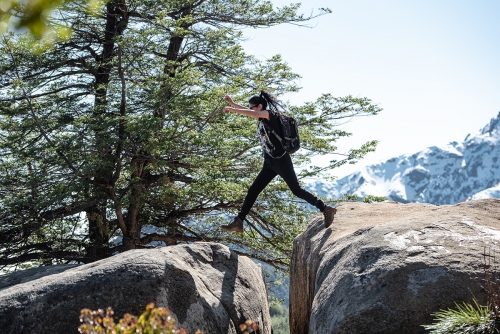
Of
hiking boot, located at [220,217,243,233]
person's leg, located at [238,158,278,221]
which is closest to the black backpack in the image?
person's leg, located at [238,158,278,221]

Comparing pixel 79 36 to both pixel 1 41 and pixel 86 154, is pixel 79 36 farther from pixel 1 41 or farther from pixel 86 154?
pixel 86 154

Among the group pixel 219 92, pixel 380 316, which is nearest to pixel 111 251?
pixel 219 92

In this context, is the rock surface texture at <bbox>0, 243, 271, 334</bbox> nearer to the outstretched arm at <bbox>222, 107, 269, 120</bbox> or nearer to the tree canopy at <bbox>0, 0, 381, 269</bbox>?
the outstretched arm at <bbox>222, 107, 269, 120</bbox>

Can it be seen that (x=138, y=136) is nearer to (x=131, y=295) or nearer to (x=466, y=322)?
(x=131, y=295)

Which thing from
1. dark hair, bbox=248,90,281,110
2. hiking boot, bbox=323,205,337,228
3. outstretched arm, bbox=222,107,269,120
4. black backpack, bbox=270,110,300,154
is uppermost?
dark hair, bbox=248,90,281,110

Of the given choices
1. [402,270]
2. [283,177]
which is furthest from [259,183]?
[402,270]

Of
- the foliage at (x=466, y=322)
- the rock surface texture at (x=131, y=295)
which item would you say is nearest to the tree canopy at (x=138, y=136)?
the rock surface texture at (x=131, y=295)

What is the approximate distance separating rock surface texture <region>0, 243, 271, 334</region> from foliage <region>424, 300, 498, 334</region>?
2.25m

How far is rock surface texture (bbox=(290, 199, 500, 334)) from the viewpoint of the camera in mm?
5121

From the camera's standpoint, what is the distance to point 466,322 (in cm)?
456

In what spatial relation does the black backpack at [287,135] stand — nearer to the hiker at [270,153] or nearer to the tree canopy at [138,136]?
the hiker at [270,153]

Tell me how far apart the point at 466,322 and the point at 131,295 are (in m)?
3.00

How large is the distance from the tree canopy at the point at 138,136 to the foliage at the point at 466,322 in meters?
8.75

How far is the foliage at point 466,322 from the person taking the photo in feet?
14.7
